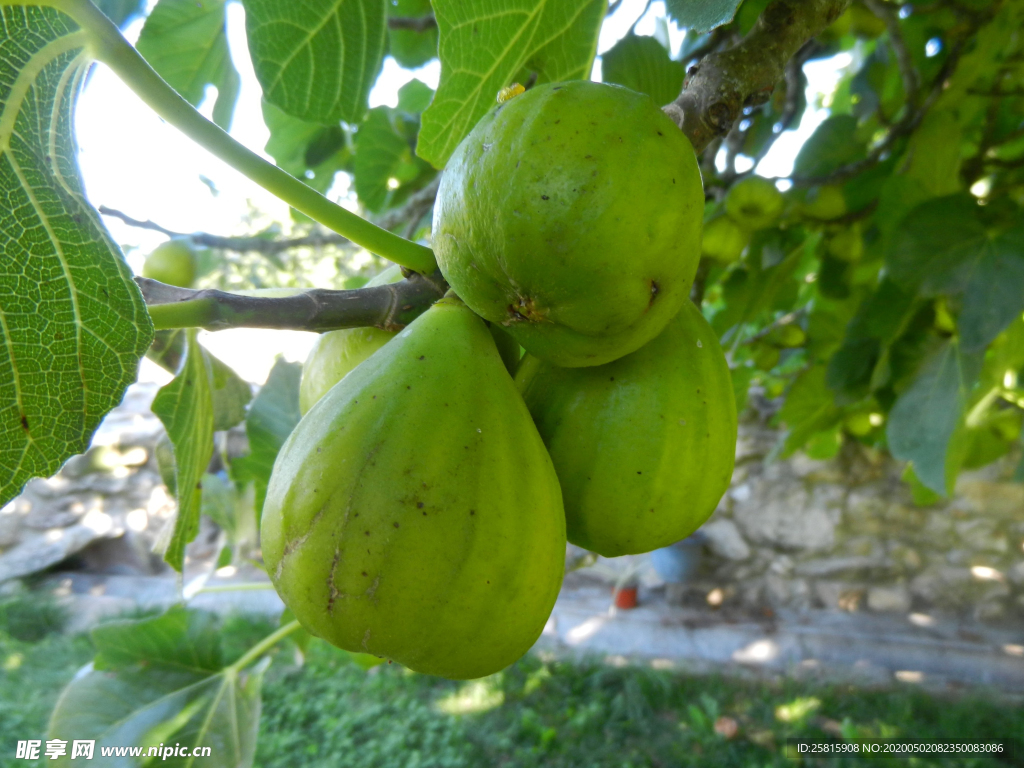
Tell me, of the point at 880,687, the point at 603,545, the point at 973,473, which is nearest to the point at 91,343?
the point at 603,545

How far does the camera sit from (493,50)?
889 mm

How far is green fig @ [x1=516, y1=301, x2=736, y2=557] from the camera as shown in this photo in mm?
683

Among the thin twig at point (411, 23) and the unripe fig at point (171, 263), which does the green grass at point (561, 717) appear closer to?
the unripe fig at point (171, 263)

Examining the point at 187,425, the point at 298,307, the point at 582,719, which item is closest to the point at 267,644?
the point at 187,425

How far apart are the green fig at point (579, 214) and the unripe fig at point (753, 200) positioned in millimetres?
1062

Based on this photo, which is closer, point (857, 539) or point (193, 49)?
point (193, 49)

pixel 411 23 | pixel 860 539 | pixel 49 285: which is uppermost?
pixel 411 23

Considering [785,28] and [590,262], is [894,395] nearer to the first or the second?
[785,28]

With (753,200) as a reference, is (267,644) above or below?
below

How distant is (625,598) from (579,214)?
513 centimetres

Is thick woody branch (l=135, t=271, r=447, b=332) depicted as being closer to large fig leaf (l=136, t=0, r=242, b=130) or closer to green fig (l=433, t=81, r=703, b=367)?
green fig (l=433, t=81, r=703, b=367)

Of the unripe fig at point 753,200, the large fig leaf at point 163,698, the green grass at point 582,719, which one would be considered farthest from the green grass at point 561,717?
the unripe fig at point 753,200

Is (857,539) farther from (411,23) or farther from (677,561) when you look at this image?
(411,23)

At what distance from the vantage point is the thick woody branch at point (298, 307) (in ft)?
1.99
